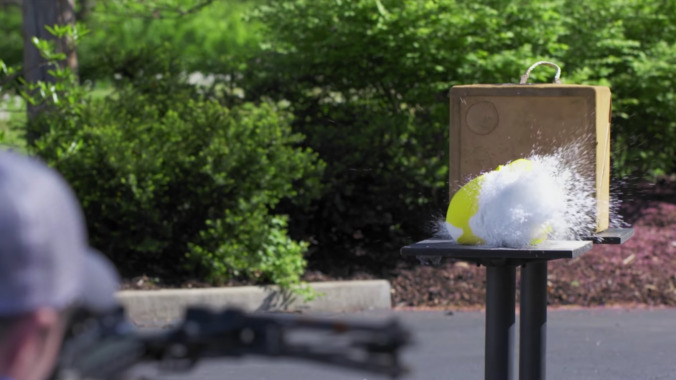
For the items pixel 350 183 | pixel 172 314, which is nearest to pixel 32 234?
pixel 172 314

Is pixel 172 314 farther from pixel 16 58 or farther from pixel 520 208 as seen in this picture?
pixel 16 58

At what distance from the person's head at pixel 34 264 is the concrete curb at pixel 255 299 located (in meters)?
5.45

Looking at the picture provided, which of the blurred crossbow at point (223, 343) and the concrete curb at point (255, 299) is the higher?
the blurred crossbow at point (223, 343)

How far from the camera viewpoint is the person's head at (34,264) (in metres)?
1.01

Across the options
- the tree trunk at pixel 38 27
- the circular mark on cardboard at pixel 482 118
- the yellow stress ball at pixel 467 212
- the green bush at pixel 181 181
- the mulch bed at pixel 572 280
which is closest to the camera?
the yellow stress ball at pixel 467 212

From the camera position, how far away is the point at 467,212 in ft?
11.4

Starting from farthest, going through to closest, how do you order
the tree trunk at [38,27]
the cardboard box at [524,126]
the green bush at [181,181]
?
1. the tree trunk at [38,27]
2. the green bush at [181,181]
3. the cardboard box at [524,126]

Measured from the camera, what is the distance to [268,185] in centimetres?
744

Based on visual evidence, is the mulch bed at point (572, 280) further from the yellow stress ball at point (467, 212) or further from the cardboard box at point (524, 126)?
the yellow stress ball at point (467, 212)

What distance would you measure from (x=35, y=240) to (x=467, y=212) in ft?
8.46

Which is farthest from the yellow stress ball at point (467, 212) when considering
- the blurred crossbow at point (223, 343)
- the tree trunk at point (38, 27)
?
the tree trunk at point (38, 27)

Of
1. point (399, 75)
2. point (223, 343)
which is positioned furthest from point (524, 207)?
point (399, 75)

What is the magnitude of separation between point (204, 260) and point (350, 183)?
71.2 inches

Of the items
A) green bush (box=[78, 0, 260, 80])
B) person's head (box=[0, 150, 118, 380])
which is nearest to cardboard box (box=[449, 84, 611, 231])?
person's head (box=[0, 150, 118, 380])
